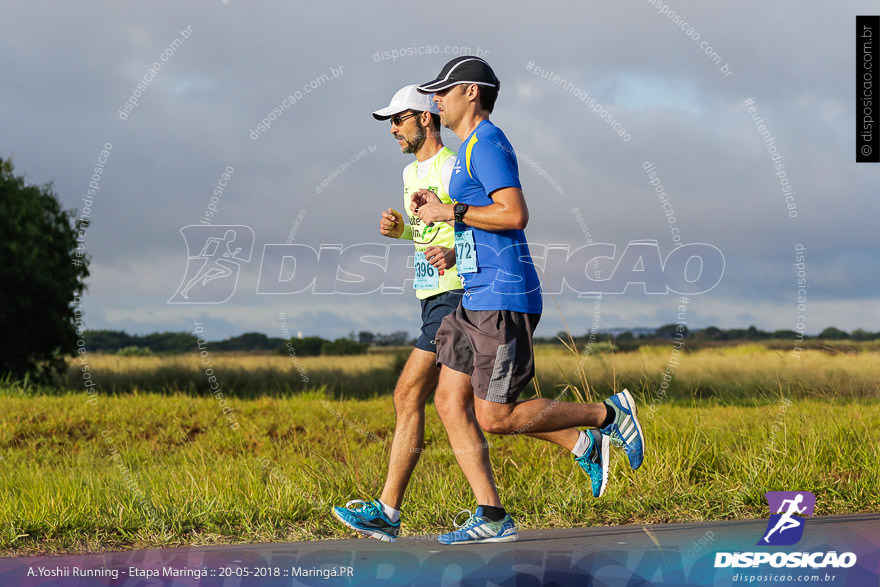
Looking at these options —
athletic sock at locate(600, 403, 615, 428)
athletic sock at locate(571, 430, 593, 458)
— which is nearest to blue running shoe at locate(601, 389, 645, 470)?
athletic sock at locate(600, 403, 615, 428)

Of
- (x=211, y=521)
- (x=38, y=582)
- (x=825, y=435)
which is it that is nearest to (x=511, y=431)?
(x=211, y=521)

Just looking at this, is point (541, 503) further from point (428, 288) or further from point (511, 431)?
point (428, 288)

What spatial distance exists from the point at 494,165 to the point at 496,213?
0.27 m

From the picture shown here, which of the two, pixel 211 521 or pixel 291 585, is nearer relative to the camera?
pixel 291 585

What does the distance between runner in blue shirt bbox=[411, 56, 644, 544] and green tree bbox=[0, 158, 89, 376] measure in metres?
16.7

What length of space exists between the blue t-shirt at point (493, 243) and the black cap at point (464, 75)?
243 millimetres

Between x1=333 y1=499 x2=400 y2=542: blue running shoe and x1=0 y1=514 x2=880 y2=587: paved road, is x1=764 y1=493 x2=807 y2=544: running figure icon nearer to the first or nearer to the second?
x1=0 y1=514 x2=880 y2=587: paved road

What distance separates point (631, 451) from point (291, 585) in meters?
2.24

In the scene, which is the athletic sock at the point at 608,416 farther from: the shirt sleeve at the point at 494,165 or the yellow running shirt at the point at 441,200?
the shirt sleeve at the point at 494,165

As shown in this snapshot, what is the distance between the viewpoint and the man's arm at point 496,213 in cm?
440

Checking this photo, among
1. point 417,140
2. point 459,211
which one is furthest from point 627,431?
point 417,140

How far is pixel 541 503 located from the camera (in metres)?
5.81

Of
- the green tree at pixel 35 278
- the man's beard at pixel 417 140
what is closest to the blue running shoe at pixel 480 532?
the man's beard at pixel 417 140

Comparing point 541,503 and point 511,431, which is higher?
point 511,431
